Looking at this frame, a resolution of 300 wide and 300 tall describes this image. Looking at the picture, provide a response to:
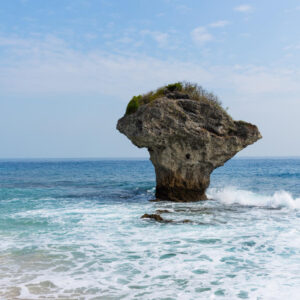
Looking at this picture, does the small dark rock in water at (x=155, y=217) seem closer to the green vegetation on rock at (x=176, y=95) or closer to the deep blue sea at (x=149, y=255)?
the deep blue sea at (x=149, y=255)

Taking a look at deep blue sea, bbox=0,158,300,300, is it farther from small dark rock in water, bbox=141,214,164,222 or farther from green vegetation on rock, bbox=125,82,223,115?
green vegetation on rock, bbox=125,82,223,115

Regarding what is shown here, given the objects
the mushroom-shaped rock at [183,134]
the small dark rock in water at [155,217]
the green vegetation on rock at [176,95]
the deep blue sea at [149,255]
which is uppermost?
the green vegetation on rock at [176,95]

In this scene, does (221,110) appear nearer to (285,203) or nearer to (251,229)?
(285,203)

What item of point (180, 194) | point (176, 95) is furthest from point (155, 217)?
point (176, 95)

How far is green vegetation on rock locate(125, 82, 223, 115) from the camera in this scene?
63.3 ft

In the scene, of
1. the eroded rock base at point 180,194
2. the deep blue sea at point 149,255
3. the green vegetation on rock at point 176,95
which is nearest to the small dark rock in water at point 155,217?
the deep blue sea at point 149,255

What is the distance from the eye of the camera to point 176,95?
1931 cm

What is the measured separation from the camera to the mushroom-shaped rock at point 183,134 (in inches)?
703

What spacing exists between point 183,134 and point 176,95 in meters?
2.66

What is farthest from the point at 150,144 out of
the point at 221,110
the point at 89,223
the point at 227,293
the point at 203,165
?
the point at 227,293

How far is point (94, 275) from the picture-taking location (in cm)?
774

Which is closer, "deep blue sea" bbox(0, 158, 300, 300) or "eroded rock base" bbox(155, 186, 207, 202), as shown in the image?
"deep blue sea" bbox(0, 158, 300, 300)

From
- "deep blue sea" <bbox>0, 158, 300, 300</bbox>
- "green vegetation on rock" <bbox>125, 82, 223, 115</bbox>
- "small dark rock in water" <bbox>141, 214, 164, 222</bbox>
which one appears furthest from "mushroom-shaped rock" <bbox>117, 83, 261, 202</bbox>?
"small dark rock in water" <bbox>141, 214, 164, 222</bbox>

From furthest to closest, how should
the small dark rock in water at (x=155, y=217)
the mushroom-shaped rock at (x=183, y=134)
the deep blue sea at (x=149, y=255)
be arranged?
the mushroom-shaped rock at (x=183, y=134) → the small dark rock in water at (x=155, y=217) → the deep blue sea at (x=149, y=255)
